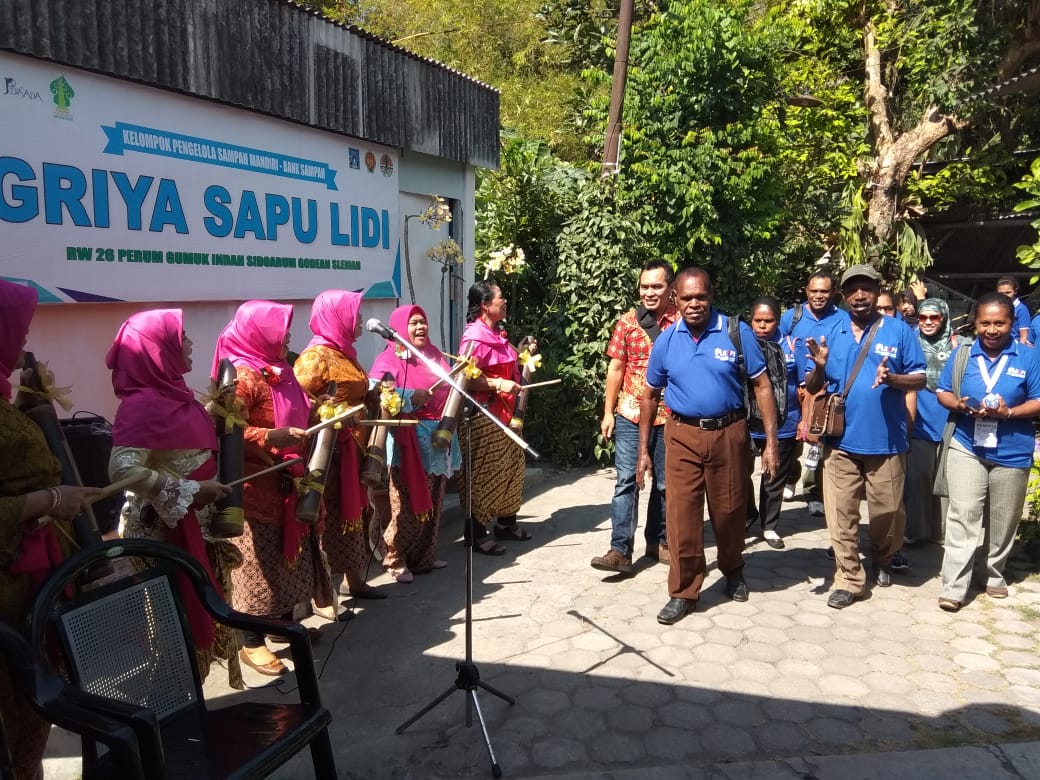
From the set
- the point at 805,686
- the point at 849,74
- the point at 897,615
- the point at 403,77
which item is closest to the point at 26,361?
the point at 805,686

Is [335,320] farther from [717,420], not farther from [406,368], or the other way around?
[717,420]

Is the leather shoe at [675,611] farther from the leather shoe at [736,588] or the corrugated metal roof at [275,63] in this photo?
the corrugated metal roof at [275,63]

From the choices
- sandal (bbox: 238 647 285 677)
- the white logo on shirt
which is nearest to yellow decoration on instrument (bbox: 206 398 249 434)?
sandal (bbox: 238 647 285 677)

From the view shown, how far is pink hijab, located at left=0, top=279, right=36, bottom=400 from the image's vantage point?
256cm

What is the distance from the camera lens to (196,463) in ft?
11.0

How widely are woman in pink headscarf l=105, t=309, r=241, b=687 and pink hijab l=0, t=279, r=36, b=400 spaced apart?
0.57 m

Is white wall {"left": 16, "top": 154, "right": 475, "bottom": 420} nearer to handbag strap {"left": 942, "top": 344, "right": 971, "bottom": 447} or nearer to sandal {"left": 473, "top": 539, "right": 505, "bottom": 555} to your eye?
sandal {"left": 473, "top": 539, "right": 505, "bottom": 555}

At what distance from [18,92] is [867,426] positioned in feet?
17.1

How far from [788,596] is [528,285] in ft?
16.8

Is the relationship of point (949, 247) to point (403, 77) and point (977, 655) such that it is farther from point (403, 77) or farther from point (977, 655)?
point (977, 655)

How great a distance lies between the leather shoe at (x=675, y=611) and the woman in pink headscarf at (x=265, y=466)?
2.05m

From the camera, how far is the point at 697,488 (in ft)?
15.0

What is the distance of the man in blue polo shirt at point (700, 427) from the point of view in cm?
444

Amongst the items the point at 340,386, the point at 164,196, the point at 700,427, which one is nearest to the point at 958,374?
the point at 700,427
